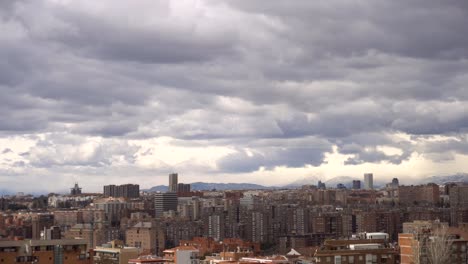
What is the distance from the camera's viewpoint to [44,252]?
138 ft

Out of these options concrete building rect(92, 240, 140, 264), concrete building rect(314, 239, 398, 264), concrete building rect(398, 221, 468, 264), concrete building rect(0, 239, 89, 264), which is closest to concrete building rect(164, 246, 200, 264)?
concrete building rect(92, 240, 140, 264)

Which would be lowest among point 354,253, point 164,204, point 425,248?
point 354,253

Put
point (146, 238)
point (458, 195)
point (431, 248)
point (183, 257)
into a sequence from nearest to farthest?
point (431, 248) → point (183, 257) → point (146, 238) → point (458, 195)

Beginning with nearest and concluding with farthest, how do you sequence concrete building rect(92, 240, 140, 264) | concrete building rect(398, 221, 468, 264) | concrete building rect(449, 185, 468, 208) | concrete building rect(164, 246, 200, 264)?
concrete building rect(398, 221, 468, 264) < concrete building rect(164, 246, 200, 264) < concrete building rect(92, 240, 140, 264) < concrete building rect(449, 185, 468, 208)

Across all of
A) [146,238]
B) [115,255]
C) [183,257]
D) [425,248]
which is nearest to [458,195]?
[146,238]

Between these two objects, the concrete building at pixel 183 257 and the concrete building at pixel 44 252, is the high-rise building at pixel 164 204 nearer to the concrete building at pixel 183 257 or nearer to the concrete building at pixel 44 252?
the concrete building at pixel 183 257

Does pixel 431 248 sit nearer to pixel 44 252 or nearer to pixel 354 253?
pixel 354 253

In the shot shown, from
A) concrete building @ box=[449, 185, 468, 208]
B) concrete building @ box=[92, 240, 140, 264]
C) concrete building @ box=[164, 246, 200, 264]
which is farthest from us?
concrete building @ box=[449, 185, 468, 208]

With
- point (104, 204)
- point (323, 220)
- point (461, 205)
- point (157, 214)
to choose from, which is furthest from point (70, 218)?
point (461, 205)

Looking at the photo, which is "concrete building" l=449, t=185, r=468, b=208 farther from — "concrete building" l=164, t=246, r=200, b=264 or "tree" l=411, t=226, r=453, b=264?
"tree" l=411, t=226, r=453, b=264

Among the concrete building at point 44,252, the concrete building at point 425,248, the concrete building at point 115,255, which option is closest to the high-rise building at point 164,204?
the concrete building at point 115,255

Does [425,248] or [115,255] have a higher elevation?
[425,248]

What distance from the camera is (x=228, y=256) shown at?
77750 mm

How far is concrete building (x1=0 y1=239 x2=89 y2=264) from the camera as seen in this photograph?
41.1 m
